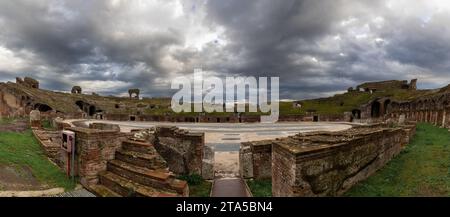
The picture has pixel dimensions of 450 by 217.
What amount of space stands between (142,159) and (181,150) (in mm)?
3801

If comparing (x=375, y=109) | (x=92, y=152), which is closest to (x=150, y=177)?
(x=92, y=152)

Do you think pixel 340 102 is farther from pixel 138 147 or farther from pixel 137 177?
pixel 137 177

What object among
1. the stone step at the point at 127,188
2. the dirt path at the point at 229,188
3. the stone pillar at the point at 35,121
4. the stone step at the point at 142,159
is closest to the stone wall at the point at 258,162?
the dirt path at the point at 229,188

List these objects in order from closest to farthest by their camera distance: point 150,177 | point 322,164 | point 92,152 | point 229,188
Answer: point 322,164
point 150,177
point 92,152
point 229,188

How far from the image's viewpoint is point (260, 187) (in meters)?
9.17

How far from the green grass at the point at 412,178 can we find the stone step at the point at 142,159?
505 cm

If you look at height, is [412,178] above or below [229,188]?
above

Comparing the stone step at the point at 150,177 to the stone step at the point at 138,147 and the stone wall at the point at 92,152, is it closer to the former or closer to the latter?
the stone wall at the point at 92,152

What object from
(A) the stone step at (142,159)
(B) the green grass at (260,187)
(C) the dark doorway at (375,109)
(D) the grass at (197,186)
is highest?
(C) the dark doorway at (375,109)

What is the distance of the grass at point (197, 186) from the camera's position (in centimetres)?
869

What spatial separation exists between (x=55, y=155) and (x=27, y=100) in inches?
1888

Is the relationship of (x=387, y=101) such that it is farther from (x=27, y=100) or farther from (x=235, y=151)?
(x=27, y=100)

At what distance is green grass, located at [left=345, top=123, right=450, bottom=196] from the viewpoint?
20.3 ft

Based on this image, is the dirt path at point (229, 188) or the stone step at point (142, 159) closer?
the stone step at point (142, 159)
